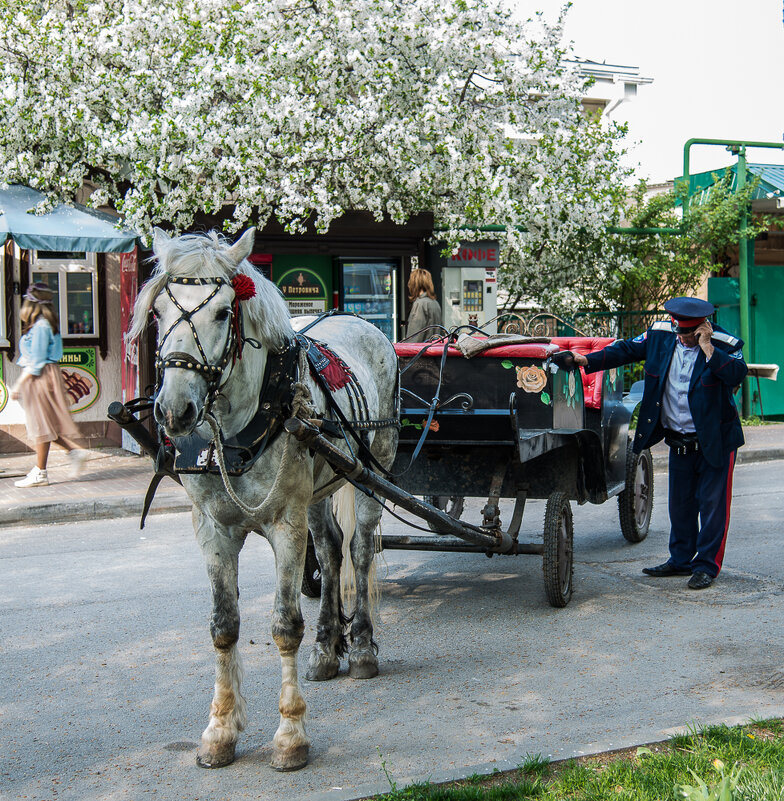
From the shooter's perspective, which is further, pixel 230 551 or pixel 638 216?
pixel 638 216

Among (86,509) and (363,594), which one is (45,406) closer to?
(86,509)

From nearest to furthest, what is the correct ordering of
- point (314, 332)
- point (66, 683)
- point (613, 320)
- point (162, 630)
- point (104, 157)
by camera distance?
point (66, 683) < point (314, 332) < point (162, 630) < point (104, 157) < point (613, 320)

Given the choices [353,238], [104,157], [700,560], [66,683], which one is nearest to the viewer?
[66,683]

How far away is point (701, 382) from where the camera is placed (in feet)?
21.1

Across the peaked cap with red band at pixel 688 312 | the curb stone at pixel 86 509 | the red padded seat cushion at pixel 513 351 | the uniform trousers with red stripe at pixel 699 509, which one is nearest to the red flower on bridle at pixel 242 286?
the red padded seat cushion at pixel 513 351

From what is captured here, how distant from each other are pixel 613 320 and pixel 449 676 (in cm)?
1176

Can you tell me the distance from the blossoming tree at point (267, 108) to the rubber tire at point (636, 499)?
18.1 feet

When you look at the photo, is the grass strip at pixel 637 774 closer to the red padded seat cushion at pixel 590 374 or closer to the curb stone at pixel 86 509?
the red padded seat cushion at pixel 590 374

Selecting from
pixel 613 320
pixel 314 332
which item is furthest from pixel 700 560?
pixel 613 320

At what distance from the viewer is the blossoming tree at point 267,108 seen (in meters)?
11.6

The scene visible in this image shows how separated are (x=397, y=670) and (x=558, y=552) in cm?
138

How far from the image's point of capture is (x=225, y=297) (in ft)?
12.0

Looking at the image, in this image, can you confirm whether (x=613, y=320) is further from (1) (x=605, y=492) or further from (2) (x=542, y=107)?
(1) (x=605, y=492)

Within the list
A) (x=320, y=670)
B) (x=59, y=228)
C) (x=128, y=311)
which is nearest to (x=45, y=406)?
(x=59, y=228)
